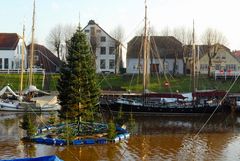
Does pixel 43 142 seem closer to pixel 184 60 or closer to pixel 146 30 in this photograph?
pixel 146 30

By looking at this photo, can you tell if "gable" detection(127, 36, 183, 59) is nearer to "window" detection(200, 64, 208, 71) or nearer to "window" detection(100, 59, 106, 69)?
"window" detection(200, 64, 208, 71)

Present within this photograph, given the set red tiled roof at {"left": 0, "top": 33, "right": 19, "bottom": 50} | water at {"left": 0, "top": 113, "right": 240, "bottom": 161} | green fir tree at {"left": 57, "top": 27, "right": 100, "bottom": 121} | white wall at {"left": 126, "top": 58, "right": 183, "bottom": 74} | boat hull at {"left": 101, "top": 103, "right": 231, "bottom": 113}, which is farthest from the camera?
white wall at {"left": 126, "top": 58, "right": 183, "bottom": 74}

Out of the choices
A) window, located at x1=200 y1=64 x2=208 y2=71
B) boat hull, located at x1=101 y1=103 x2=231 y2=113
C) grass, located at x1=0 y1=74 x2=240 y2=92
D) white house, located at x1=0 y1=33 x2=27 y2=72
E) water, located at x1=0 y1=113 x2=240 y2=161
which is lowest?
water, located at x1=0 y1=113 x2=240 y2=161

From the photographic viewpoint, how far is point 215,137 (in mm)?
30938

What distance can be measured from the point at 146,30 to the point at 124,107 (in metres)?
8.72

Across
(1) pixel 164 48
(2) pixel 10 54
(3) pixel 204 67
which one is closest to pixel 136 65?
(1) pixel 164 48

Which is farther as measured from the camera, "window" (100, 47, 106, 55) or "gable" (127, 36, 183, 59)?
"gable" (127, 36, 183, 59)

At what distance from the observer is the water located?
76.7ft

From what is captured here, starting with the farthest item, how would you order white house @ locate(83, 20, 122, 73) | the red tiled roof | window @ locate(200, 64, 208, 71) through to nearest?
window @ locate(200, 64, 208, 71)
white house @ locate(83, 20, 122, 73)
the red tiled roof

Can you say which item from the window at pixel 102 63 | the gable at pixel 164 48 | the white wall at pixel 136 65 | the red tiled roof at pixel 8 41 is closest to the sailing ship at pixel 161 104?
the white wall at pixel 136 65

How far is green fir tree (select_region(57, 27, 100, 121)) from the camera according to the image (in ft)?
91.9

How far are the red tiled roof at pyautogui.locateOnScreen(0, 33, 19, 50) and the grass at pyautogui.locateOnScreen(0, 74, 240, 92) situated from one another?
874cm

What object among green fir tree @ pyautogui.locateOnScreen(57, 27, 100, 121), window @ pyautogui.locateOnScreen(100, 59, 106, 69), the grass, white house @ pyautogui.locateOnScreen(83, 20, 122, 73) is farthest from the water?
window @ pyautogui.locateOnScreen(100, 59, 106, 69)

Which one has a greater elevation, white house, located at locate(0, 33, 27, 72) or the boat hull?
white house, located at locate(0, 33, 27, 72)
